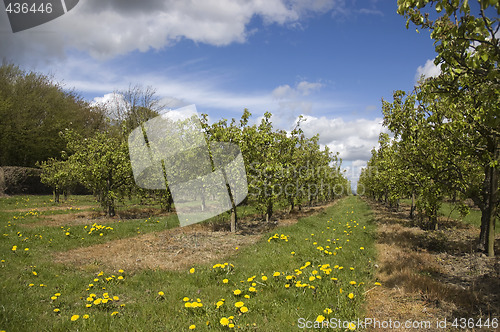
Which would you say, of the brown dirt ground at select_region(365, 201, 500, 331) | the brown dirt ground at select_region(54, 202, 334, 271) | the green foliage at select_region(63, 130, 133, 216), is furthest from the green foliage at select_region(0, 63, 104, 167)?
the brown dirt ground at select_region(365, 201, 500, 331)

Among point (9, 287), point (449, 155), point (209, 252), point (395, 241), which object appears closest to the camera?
point (9, 287)

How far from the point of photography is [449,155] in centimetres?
1084

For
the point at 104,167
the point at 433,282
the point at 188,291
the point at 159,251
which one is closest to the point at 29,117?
the point at 104,167

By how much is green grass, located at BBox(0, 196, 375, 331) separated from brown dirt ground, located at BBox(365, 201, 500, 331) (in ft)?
1.91

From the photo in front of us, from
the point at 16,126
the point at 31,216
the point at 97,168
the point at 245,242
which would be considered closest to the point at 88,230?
the point at 97,168

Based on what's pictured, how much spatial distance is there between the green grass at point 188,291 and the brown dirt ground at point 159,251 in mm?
601

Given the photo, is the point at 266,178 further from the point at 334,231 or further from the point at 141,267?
the point at 141,267

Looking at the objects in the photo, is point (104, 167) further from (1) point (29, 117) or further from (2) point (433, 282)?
(1) point (29, 117)

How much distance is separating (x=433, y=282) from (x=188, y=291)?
265 inches

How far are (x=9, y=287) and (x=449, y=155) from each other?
50.8 ft

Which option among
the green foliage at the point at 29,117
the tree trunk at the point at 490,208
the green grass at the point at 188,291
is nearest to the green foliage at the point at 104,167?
the green grass at the point at 188,291

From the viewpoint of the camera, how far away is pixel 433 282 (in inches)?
288

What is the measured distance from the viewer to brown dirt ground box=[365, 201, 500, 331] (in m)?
5.90

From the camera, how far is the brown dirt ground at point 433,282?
590 centimetres
